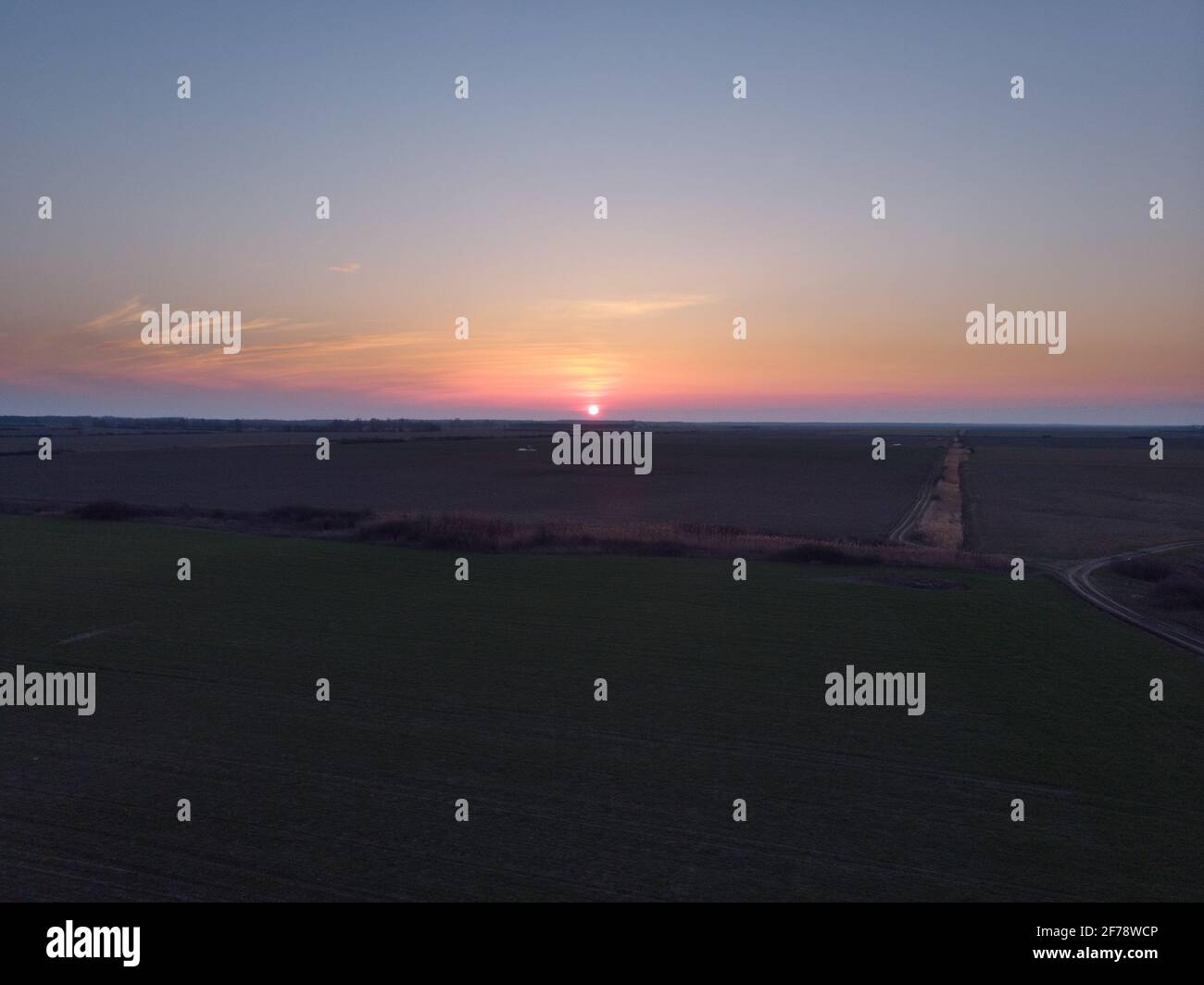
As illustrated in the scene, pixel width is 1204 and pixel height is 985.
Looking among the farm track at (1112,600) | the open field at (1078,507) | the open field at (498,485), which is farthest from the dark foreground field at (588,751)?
the open field at (498,485)

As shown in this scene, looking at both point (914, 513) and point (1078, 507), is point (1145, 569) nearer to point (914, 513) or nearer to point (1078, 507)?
point (914, 513)

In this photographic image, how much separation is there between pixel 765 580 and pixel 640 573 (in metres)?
4.10

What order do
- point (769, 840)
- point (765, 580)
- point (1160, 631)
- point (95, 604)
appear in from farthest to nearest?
point (765, 580) < point (95, 604) < point (1160, 631) < point (769, 840)

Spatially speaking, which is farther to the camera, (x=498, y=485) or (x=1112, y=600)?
(x=498, y=485)

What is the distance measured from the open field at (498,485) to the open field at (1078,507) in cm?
614

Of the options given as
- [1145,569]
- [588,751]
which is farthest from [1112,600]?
[588,751]

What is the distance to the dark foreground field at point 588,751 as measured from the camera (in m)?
8.48

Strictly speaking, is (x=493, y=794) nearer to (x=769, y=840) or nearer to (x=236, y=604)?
(x=769, y=840)

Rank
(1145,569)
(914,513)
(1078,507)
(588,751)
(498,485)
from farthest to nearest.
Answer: (498,485) → (1078,507) → (914,513) → (1145,569) → (588,751)

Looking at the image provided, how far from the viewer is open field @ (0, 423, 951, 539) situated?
53562mm

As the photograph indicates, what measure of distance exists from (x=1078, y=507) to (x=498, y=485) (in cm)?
4821

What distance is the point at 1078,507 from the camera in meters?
59.1
